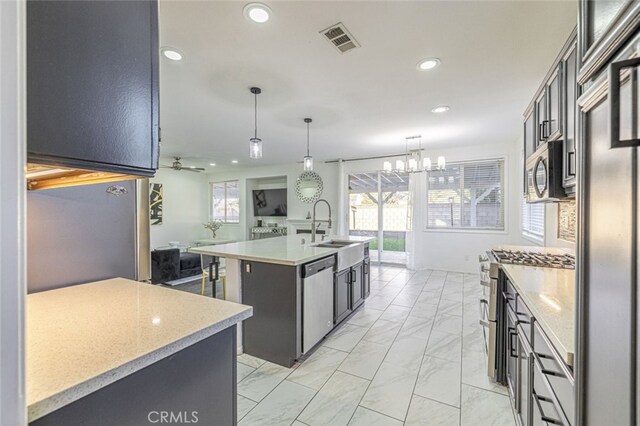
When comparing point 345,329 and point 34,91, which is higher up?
point 34,91

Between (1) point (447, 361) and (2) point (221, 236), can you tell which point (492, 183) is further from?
(2) point (221, 236)

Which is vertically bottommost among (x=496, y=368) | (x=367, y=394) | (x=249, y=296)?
(x=367, y=394)

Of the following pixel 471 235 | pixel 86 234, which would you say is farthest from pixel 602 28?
pixel 471 235

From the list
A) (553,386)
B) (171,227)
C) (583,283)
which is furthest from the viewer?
(171,227)

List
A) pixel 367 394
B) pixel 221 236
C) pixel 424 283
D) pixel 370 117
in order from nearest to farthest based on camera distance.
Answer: pixel 367 394 → pixel 370 117 → pixel 424 283 → pixel 221 236

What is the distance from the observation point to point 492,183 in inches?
210

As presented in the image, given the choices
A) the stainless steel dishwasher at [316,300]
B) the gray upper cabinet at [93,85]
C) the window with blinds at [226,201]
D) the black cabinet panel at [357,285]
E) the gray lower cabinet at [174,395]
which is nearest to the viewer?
the gray upper cabinet at [93,85]

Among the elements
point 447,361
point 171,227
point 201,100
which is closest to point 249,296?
point 447,361

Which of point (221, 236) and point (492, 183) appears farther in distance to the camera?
point (221, 236)

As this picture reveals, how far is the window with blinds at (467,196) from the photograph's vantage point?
5302 mm

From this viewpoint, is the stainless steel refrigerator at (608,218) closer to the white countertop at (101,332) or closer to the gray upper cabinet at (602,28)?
the gray upper cabinet at (602,28)

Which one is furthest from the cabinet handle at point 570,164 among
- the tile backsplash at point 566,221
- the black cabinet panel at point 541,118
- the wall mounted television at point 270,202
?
the wall mounted television at point 270,202

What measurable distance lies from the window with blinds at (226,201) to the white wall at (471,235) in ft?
15.0

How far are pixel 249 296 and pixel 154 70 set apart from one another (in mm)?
2065
